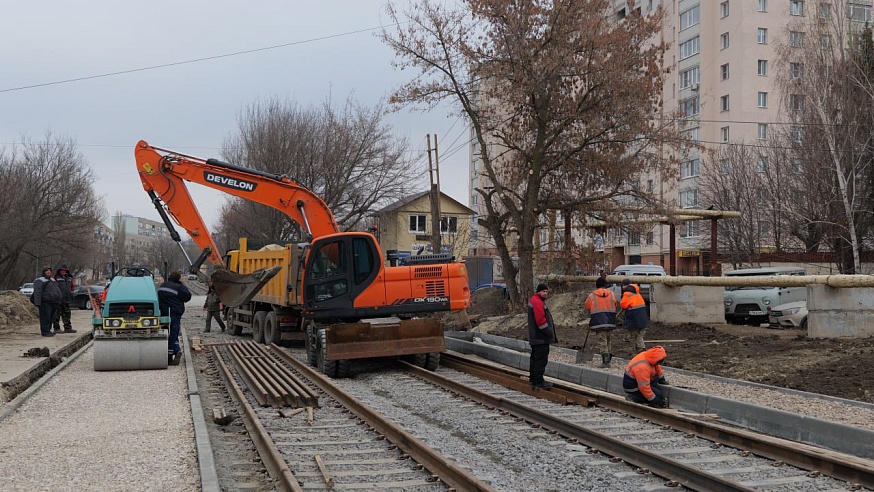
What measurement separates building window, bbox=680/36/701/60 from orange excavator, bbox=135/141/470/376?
43.3 meters

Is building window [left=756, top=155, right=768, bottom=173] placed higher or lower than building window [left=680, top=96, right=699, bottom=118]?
lower

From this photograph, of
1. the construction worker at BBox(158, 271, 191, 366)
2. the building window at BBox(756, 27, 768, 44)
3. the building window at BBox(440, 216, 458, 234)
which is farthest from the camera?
the building window at BBox(440, 216, 458, 234)

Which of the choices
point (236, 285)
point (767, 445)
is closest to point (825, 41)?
point (236, 285)

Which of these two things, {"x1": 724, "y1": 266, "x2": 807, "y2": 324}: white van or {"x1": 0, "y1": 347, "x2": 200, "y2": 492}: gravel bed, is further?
{"x1": 724, "y1": 266, "x2": 807, "y2": 324}: white van

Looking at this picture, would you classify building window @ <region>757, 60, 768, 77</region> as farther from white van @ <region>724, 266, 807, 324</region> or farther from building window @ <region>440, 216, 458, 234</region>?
white van @ <region>724, 266, 807, 324</region>

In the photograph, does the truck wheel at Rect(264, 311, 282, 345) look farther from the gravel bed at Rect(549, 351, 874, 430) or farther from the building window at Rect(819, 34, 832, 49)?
the building window at Rect(819, 34, 832, 49)

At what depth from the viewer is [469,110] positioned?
2456cm

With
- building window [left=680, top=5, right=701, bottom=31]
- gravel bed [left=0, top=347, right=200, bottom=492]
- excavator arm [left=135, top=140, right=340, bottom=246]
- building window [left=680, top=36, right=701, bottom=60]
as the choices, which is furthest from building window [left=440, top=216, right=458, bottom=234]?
gravel bed [left=0, top=347, right=200, bottom=492]

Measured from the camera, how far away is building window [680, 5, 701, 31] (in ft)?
181

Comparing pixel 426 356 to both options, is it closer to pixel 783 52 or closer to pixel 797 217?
pixel 797 217

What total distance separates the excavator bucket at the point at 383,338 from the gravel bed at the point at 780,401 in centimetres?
362

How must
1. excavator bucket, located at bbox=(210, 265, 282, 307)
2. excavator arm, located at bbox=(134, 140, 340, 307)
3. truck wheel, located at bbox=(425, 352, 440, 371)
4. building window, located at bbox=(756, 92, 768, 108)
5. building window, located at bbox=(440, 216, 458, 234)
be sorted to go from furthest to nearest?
building window, located at bbox=(440, 216, 458, 234) < building window, located at bbox=(756, 92, 768, 108) < excavator arm, located at bbox=(134, 140, 340, 307) < excavator bucket, located at bbox=(210, 265, 282, 307) < truck wheel, located at bbox=(425, 352, 440, 371)

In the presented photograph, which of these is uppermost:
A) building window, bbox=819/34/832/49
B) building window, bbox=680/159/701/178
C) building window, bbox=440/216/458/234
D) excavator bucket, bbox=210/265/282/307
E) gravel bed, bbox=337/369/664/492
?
building window, bbox=819/34/832/49

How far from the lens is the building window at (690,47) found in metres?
54.9
